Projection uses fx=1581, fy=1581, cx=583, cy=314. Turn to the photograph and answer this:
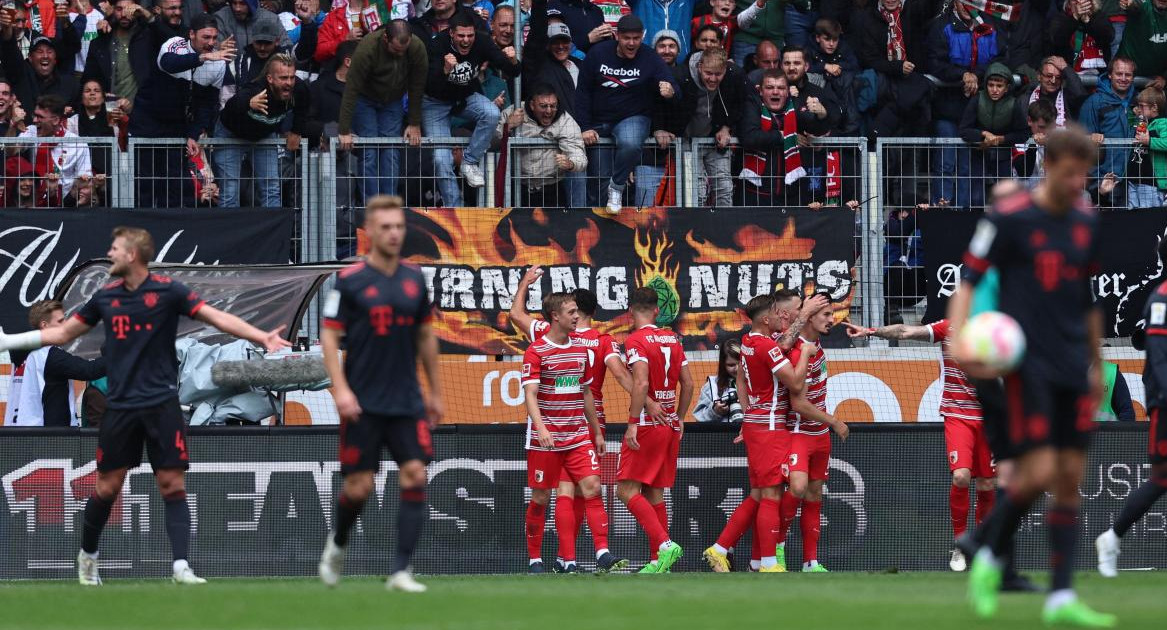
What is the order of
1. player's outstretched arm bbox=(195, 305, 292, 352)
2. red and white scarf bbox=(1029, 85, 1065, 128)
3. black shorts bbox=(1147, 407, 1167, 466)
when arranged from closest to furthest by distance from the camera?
1. player's outstretched arm bbox=(195, 305, 292, 352)
2. black shorts bbox=(1147, 407, 1167, 466)
3. red and white scarf bbox=(1029, 85, 1065, 128)

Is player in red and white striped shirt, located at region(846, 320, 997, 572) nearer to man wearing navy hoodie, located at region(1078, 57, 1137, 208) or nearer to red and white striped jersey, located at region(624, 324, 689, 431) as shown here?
red and white striped jersey, located at region(624, 324, 689, 431)

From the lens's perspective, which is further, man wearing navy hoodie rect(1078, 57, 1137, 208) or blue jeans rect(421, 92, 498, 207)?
man wearing navy hoodie rect(1078, 57, 1137, 208)

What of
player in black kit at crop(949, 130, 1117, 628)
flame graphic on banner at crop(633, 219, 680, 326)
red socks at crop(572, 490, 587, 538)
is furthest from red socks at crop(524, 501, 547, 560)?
player in black kit at crop(949, 130, 1117, 628)

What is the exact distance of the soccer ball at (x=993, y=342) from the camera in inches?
289

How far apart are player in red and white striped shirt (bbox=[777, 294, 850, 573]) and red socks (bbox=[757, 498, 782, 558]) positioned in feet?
0.76

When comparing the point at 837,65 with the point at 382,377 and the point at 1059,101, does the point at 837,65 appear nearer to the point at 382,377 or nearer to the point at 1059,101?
the point at 1059,101

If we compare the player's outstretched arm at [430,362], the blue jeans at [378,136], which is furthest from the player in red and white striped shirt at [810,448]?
the blue jeans at [378,136]

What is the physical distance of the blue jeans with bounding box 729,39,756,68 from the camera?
1884 cm

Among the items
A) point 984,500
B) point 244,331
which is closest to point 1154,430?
point 984,500

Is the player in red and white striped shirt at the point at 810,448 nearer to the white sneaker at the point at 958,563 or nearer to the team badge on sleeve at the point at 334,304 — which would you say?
the white sneaker at the point at 958,563

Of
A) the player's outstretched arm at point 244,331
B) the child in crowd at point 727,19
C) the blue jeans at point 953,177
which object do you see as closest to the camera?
the player's outstretched arm at point 244,331

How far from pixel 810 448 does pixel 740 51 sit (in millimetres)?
6783

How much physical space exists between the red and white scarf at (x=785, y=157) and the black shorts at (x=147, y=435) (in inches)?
316

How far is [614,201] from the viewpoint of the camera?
650 inches
